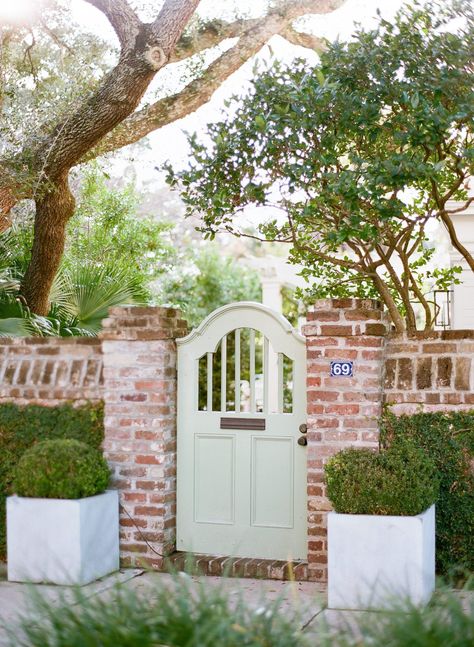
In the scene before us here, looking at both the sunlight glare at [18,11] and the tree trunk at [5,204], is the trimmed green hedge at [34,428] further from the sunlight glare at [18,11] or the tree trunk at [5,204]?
the sunlight glare at [18,11]

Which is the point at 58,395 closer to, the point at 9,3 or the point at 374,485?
the point at 374,485

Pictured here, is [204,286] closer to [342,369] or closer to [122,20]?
[122,20]

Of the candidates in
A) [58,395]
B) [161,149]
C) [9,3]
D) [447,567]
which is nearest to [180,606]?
[447,567]

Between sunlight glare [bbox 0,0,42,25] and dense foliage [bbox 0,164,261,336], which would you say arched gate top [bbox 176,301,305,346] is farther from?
sunlight glare [bbox 0,0,42,25]

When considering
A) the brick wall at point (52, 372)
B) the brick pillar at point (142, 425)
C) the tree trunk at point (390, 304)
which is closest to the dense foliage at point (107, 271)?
the brick wall at point (52, 372)

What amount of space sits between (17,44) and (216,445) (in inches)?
250

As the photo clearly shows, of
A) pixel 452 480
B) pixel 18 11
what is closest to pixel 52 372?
pixel 452 480

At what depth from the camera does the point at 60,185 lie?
30.5 ft

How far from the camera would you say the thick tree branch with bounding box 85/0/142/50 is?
923 centimetres

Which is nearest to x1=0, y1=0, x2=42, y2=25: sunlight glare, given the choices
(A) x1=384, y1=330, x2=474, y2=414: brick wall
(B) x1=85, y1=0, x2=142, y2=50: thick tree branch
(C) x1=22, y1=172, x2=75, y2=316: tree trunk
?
(B) x1=85, y1=0, x2=142, y2=50: thick tree branch

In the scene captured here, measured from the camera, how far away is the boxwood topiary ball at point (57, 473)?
5891mm

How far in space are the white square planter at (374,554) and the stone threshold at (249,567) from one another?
746 millimetres

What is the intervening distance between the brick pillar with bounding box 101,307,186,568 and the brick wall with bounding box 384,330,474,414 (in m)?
1.65

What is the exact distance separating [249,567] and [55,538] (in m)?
1.36
